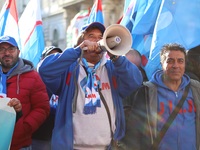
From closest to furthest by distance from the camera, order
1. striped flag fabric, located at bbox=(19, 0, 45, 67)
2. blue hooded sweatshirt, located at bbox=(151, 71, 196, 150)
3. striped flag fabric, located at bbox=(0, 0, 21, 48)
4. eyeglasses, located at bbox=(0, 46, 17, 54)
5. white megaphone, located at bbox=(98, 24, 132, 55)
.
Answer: white megaphone, located at bbox=(98, 24, 132, 55), blue hooded sweatshirt, located at bbox=(151, 71, 196, 150), eyeglasses, located at bbox=(0, 46, 17, 54), striped flag fabric, located at bbox=(0, 0, 21, 48), striped flag fabric, located at bbox=(19, 0, 45, 67)

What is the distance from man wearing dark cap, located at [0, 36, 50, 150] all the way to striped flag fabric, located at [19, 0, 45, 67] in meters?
2.32

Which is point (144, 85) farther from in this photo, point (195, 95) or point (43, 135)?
point (43, 135)

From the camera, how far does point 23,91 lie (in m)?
2.77

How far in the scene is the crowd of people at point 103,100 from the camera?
239 cm

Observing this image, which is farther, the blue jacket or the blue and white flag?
the blue jacket

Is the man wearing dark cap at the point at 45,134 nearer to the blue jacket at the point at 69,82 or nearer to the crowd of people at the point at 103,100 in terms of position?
the crowd of people at the point at 103,100

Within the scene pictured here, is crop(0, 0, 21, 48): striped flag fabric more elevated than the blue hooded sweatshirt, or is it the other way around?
crop(0, 0, 21, 48): striped flag fabric

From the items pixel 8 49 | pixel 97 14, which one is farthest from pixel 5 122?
pixel 97 14

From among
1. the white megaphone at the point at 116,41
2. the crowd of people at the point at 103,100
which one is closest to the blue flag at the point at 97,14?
the crowd of people at the point at 103,100

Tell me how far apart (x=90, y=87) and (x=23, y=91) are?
1.96ft

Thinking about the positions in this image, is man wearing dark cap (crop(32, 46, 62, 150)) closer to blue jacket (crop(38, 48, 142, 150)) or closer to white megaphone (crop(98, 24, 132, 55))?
blue jacket (crop(38, 48, 142, 150))

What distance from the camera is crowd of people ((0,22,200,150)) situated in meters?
2.39

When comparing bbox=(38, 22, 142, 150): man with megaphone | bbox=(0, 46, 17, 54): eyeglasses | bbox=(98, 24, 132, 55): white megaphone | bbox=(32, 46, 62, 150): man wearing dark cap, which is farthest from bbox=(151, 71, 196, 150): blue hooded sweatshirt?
bbox=(0, 46, 17, 54): eyeglasses

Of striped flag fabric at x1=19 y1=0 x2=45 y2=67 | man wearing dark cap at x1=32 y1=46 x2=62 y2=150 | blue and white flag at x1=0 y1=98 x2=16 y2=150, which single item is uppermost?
striped flag fabric at x1=19 y1=0 x2=45 y2=67
